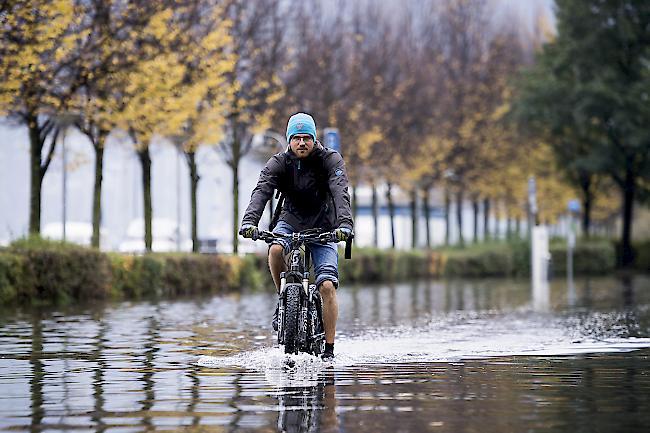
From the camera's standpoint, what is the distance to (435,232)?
107m

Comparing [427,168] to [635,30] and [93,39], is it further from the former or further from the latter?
[93,39]

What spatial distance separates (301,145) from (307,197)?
470mm

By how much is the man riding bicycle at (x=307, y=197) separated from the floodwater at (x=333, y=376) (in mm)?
664

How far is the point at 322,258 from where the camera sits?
41.2ft

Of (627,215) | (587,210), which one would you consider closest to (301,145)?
(627,215)

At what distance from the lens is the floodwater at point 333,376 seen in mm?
8641

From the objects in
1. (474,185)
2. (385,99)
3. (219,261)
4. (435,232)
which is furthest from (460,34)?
(435,232)

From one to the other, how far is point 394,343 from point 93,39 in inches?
660

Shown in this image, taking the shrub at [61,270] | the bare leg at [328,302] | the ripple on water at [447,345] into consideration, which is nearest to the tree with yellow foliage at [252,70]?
the shrub at [61,270]

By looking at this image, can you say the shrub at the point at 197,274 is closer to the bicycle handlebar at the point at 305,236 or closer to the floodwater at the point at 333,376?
the floodwater at the point at 333,376

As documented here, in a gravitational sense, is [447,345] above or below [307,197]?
below

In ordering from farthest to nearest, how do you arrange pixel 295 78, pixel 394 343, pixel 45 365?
pixel 295 78
pixel 394 343
pixel 45 365

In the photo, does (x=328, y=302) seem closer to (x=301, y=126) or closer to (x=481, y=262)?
(x=301, y=126)

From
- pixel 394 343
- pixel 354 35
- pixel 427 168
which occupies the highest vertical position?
pixel 354 35
